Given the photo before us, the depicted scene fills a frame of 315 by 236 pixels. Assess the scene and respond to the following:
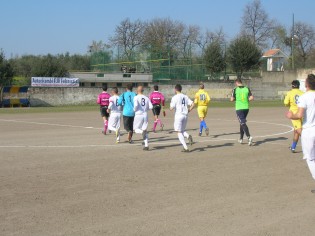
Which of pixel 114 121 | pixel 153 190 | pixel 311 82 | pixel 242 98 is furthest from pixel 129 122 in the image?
pixel 311 82

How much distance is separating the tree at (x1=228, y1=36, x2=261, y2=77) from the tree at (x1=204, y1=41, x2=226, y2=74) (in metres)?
1.15

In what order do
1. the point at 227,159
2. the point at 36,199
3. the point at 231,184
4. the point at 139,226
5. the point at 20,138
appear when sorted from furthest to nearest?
1. the point at 20,138
2. the point at 227,159
3. the point at 231,184
4. the point at 36,199
5. the point at 139,226

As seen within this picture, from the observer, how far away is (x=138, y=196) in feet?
26.8

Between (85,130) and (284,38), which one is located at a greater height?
(284,38)

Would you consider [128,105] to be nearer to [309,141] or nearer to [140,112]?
[140,112]

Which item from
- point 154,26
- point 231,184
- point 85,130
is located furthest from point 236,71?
point 231,184

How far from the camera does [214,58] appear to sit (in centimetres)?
6112

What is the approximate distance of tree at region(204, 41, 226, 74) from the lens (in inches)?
2404

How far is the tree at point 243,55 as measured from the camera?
60.7 metres

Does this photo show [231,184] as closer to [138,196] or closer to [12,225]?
[138,196]

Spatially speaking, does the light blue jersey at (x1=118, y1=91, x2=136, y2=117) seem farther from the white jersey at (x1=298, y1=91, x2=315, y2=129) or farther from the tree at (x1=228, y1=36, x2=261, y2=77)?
the tree at (x1=228, y1=36, x2=261, y2=77)

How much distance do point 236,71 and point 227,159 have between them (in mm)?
51940

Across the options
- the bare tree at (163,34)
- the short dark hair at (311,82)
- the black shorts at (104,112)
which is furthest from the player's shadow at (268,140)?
the bare tree at (163,34)

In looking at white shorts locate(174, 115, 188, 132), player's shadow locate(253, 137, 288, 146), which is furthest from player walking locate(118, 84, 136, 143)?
player's shadow locate(253, 137, 288, 146)
